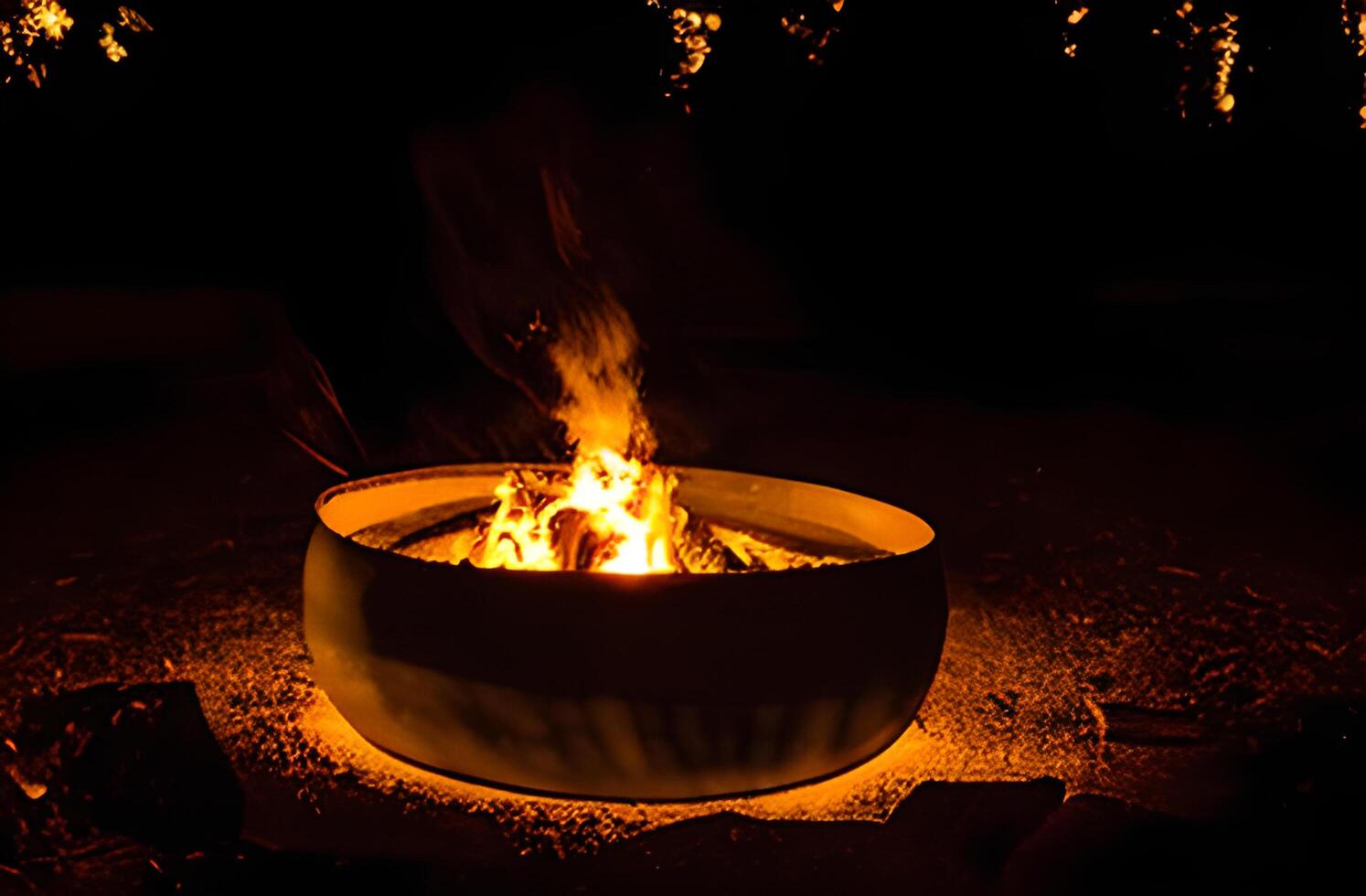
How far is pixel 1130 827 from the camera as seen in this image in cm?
224

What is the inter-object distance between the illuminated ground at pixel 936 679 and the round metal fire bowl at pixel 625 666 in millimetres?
102

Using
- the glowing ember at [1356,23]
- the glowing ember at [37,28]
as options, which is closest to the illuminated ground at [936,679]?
the glowing ember at [37,28]

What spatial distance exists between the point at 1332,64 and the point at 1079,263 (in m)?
4.74

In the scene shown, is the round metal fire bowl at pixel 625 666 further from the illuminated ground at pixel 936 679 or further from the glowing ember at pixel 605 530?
the glowing ember at pixel 605 530

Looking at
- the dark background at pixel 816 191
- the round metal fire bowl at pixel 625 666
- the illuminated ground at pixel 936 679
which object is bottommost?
the illuminated ground at pixel 936 679

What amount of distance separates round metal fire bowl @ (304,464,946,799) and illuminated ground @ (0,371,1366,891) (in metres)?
0.10

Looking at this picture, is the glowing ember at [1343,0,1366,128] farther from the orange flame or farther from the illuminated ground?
the orange flame

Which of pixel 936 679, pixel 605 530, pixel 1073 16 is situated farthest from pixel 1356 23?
pixel 605 530

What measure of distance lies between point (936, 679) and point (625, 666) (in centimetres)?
110

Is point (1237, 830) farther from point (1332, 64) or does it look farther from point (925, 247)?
point (925, 247)

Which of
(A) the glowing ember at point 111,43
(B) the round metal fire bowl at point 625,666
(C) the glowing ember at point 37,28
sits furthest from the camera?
(A) the glowing ember at point 111,43

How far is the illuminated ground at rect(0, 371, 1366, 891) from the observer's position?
2.10m

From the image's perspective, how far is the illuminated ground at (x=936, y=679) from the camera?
82.7 inches

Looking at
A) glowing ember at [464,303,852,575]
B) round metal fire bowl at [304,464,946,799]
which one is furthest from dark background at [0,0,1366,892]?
glowing ember at [464,303,852,575]
